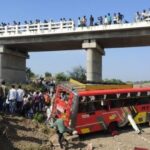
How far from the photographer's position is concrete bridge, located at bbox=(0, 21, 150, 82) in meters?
33.5

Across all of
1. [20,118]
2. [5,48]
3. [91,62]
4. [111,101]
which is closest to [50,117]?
[20,118]

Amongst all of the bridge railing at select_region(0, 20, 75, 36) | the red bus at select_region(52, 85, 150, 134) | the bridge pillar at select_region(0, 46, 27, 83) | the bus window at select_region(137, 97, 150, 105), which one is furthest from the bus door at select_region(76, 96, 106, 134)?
the bridge pillar at select_region(0, 46, 27, 83)

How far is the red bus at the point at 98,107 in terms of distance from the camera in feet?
68.4

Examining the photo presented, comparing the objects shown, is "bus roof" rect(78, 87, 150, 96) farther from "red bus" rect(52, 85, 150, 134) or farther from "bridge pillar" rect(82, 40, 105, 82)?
"bridge pillar" rect(82, 40, 105, 82)

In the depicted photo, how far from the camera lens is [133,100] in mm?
24125

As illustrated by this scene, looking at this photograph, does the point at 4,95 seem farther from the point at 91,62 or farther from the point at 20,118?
the point at 91,62

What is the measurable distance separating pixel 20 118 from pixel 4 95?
140 cm

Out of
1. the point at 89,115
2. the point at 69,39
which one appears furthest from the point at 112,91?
the point at 69,39

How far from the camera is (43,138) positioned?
19078 millimetres

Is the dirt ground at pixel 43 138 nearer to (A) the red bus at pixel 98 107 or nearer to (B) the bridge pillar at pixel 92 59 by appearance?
(A) the red bus at pixel 98 107

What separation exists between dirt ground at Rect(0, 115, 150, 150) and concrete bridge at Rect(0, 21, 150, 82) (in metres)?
11.9

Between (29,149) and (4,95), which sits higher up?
(4,95)

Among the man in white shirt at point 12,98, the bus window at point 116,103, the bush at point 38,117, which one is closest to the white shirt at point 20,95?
the man in white shirt at point 12,98

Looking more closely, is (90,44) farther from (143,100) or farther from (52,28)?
(143,100)
